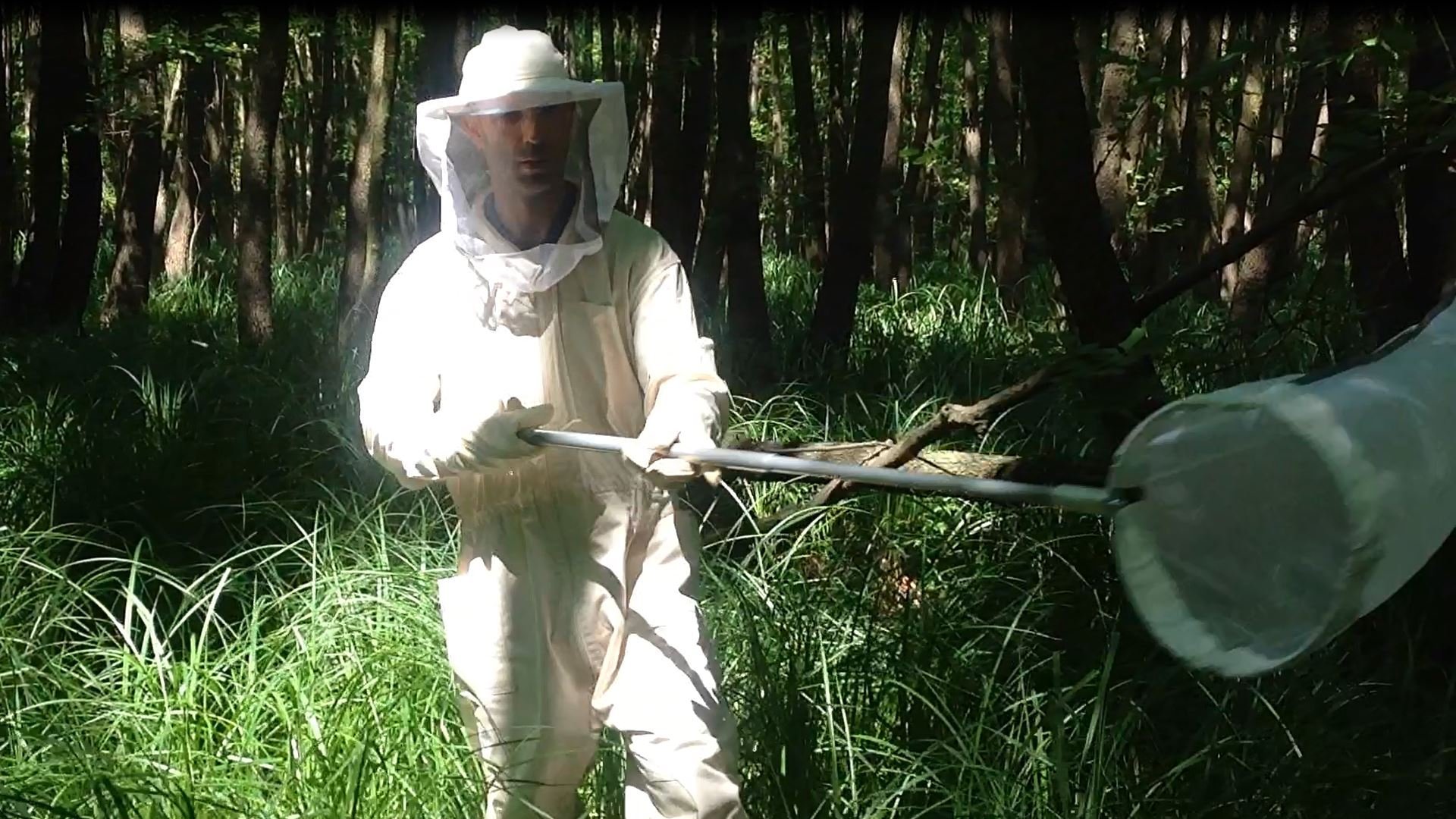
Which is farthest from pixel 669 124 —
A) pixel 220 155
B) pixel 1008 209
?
pixel 220 155

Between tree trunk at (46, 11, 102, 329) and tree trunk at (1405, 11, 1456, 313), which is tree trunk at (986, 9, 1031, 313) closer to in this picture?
tree trunk at (1405, 11, 1456, 313)

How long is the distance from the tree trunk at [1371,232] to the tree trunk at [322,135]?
13431 mm

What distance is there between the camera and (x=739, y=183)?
870 centimetres

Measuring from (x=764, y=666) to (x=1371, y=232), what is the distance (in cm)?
272

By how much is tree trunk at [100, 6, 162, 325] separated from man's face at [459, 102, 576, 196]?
8.57 m

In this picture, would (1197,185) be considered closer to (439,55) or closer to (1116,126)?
(1116,126)

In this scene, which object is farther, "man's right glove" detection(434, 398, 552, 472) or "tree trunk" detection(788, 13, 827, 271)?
"tree trunk" detection(788, 13, 827, 271)

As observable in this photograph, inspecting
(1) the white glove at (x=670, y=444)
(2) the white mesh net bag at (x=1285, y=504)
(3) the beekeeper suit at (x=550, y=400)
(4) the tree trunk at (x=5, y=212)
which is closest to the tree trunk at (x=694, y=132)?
(4) the tree trunk at (x=5, y=212)

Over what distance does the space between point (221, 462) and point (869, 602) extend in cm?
302

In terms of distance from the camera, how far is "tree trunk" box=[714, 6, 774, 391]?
8.50 metres

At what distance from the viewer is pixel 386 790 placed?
330cm

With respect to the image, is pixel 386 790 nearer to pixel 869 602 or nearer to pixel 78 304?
pixel 869 602

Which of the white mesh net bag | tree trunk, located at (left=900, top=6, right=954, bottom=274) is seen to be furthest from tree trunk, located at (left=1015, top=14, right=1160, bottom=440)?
tree trunk, located at (left=900, top=6, right=954, bottom=274)

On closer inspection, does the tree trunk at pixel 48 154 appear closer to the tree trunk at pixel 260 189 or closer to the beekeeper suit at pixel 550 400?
the tree trunk at pixel 260 189
